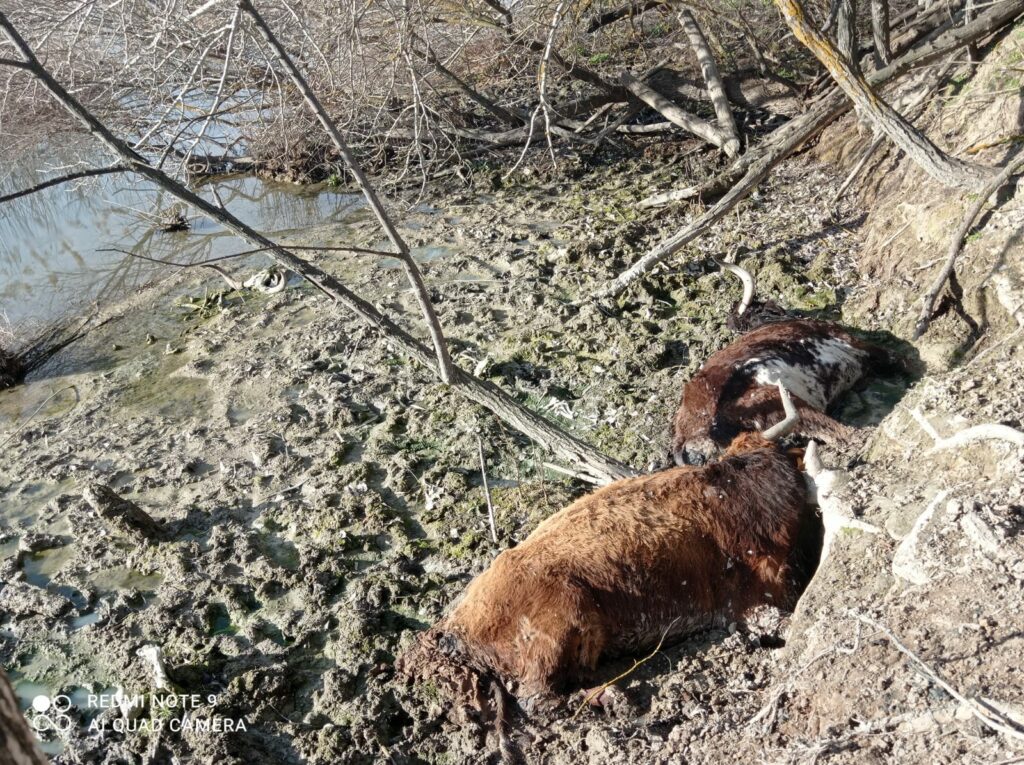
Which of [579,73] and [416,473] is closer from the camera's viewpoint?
[416,473]

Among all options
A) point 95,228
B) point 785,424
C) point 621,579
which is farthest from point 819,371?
point 95,228

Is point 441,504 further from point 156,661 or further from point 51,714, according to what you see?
point 51,714

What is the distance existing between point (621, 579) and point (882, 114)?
137 inches

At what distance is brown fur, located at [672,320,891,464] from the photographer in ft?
15.8

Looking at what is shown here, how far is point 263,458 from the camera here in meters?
5.59

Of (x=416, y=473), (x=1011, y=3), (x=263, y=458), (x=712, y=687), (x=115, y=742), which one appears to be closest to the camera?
(x=712, y=687)

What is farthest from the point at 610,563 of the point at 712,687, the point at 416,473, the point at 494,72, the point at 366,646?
the point at 494,72

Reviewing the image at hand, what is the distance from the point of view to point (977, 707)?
2.40 metres

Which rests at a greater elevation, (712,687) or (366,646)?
(366,646)

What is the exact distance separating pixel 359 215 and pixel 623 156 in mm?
3330

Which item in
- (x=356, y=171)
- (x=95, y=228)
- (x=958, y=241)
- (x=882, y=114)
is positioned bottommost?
(x=958, y=241)

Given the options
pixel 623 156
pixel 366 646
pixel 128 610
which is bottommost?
pixel 366 646

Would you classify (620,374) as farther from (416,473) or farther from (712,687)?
(712,687)

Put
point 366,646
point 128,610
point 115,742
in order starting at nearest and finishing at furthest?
point 115,742 → point 366,646 → point 128,610
